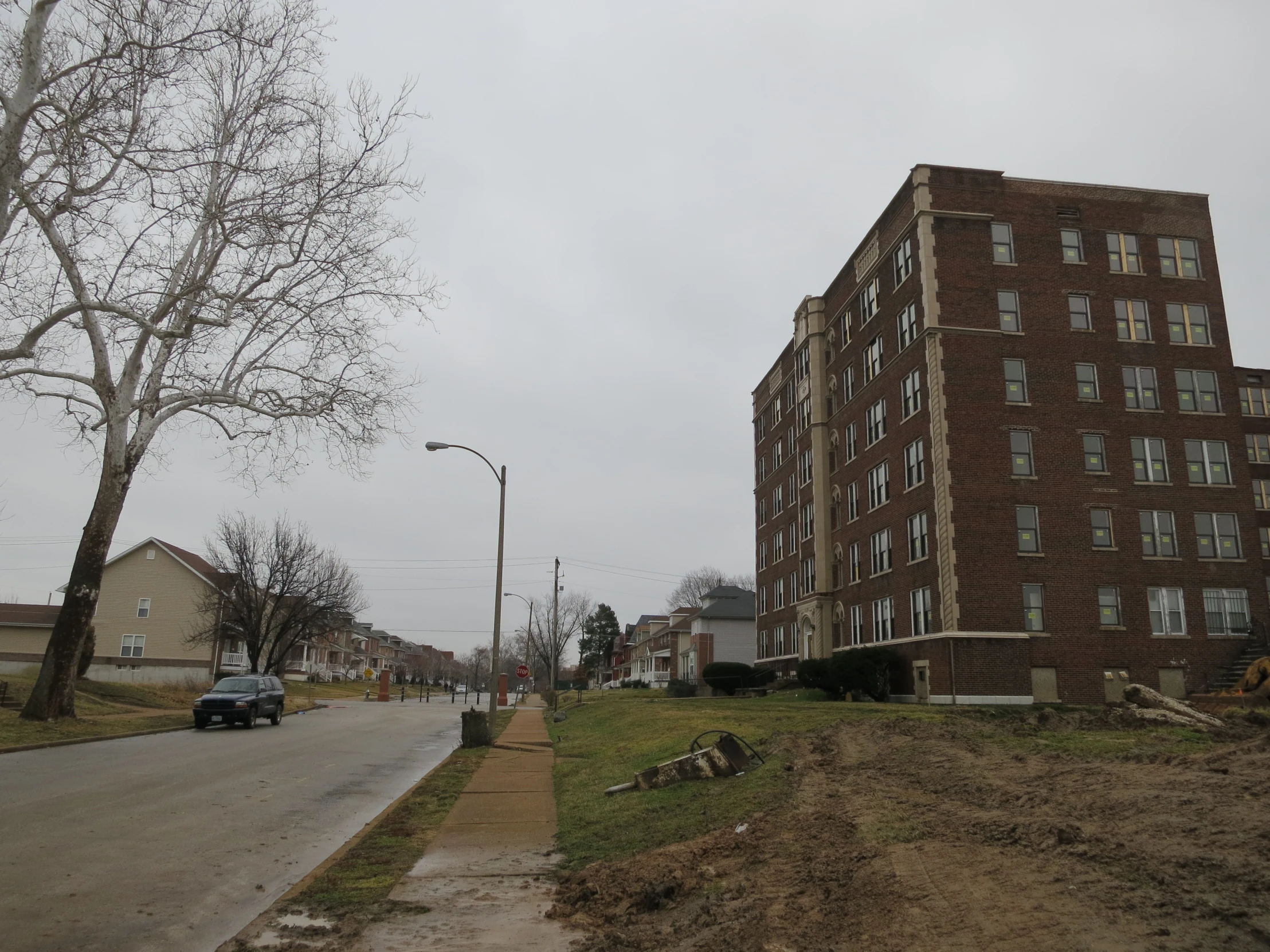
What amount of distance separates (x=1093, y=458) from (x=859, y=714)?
58.8 feet

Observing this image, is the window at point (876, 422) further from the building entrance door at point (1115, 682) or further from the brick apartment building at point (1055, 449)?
the building entrance door at point (1115, 682)

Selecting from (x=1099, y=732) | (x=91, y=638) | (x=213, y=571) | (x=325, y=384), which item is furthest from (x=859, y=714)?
(x=213, y=571)

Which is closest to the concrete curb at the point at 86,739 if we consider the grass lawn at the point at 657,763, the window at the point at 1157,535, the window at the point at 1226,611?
the grass lawn at the point at 657,763

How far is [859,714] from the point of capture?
21375 mm

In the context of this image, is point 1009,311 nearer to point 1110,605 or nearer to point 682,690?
point 1110,605

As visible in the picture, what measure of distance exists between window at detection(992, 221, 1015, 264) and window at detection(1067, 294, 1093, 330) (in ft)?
8.78

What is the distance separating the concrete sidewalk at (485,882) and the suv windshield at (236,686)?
17.4 m

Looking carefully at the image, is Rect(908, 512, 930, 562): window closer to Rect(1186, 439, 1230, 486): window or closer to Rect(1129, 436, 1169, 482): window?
Rect(1129, 436, 1169, 482): window

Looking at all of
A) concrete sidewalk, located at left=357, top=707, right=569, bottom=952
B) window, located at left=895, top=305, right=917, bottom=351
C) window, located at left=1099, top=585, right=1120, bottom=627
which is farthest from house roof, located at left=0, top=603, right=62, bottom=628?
window, located at left=1099, top=585, right=1120, bottom=627

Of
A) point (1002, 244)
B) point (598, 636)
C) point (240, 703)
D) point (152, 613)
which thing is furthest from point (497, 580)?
point (598, 636)

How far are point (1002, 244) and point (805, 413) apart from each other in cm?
1666

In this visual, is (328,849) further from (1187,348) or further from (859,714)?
(1187,348)

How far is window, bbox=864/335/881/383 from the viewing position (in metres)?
39.8

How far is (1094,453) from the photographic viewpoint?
111 ft
